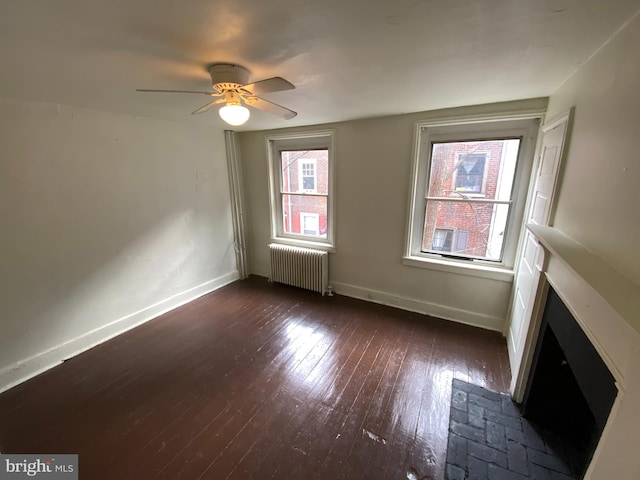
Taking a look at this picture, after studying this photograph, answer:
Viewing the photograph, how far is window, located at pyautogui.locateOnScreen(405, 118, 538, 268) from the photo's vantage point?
7.77ft

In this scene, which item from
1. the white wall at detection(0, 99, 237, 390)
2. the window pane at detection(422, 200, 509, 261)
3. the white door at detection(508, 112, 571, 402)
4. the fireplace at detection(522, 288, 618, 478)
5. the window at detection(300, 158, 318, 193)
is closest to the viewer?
the fireplace at detection(522, 288, 618, 478)

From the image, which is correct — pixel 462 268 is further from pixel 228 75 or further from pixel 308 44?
pixel 228 75

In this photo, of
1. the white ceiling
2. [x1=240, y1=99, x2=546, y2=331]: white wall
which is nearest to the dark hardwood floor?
[x1=240, y1=99, x2=546, y2=331]: white wall

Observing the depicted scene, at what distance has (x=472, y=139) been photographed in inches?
96.8

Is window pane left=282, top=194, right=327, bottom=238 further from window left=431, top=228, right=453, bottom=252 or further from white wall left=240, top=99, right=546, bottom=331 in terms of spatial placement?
window left=431, top=228, right=453, bottom=252

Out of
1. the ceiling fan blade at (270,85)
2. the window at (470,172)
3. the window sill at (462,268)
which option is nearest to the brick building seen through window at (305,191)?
the window sill at (462,268)

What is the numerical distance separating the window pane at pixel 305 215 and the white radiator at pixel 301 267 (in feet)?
1.00

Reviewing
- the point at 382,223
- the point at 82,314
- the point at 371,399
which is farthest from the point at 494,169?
the point at 82,314

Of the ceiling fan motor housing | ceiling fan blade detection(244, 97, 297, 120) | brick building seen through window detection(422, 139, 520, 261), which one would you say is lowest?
brick building seen through window detection(422, 139, 520, 261)

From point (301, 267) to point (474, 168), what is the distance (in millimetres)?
2294

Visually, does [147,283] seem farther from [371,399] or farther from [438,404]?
[438,404]

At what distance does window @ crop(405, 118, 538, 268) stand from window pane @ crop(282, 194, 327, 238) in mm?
1203

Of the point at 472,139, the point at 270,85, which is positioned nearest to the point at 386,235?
the point at 472,139

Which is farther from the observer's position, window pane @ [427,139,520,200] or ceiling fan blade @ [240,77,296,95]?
window pane @ [427,139,520,200]
